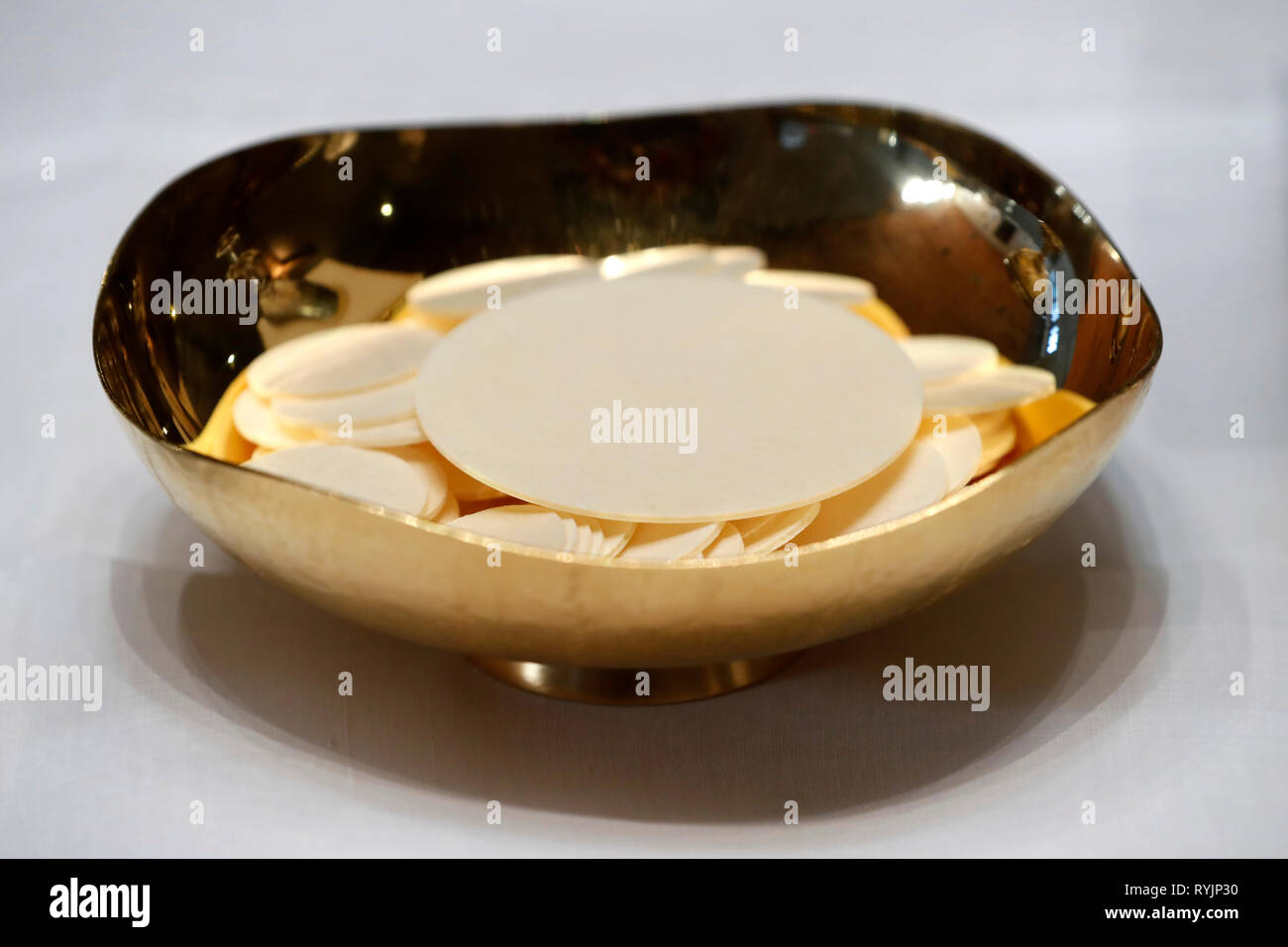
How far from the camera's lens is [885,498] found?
121cm

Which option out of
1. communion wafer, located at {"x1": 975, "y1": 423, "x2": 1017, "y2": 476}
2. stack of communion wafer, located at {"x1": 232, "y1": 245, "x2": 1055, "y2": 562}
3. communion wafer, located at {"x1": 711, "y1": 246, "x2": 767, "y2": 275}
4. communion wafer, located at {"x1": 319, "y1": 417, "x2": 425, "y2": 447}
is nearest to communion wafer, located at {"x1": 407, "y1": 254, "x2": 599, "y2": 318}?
stack of communion wafer, located at {"x1": 232, "y1": 245, "x2": 1055, "y2": 562}

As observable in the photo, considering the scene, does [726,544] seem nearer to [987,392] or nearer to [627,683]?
[627,683]

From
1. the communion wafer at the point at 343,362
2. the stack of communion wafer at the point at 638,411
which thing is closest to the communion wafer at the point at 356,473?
the stack of communion wafer at the point at 638,411

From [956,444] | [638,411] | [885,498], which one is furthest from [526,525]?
[956,444]

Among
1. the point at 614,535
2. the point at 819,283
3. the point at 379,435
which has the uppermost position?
the point at 819,283

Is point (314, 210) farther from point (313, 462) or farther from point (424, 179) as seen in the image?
point (313, 462)

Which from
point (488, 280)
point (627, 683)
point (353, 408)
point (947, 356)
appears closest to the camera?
point (627, 683)

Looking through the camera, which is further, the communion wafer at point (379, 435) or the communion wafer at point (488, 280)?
the communion wafer at point (488, 280)

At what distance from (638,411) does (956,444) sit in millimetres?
264

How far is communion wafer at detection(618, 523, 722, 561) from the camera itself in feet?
3.67

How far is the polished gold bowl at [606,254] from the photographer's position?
3.32 ft

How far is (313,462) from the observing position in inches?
48.8

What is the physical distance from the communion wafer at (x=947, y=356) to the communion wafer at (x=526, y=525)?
392 millimetres

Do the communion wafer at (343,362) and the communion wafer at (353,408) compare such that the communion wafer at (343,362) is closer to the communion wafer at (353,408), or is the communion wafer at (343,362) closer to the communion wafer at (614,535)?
the communion wafer at (353,408)
